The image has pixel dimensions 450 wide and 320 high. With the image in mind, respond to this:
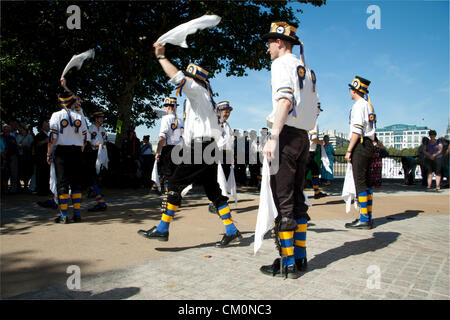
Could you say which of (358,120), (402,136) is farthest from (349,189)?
(402,136)

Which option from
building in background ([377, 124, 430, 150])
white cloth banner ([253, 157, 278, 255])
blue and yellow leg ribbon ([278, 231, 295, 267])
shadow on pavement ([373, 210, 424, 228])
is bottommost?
shadow on pavement ([373, 210, 424, 228])

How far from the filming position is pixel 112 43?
1095cm

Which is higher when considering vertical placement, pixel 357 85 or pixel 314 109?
pixel 357 85

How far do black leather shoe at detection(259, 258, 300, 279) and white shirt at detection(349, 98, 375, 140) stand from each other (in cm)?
316

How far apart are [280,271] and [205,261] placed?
894 mm

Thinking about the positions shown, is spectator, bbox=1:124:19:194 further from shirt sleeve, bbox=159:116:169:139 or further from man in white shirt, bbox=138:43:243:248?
man in white shirt, bbox=138:43:243:248

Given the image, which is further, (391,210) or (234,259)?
(391,210)

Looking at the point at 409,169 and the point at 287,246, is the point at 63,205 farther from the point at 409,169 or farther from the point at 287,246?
the point at 409,169

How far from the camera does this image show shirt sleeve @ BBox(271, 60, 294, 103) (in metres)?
3.06

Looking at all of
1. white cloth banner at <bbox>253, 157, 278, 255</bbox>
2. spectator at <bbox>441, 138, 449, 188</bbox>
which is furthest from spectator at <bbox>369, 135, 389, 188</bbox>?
spectator at <bbox>441, 138, 449, 188</bbox>
